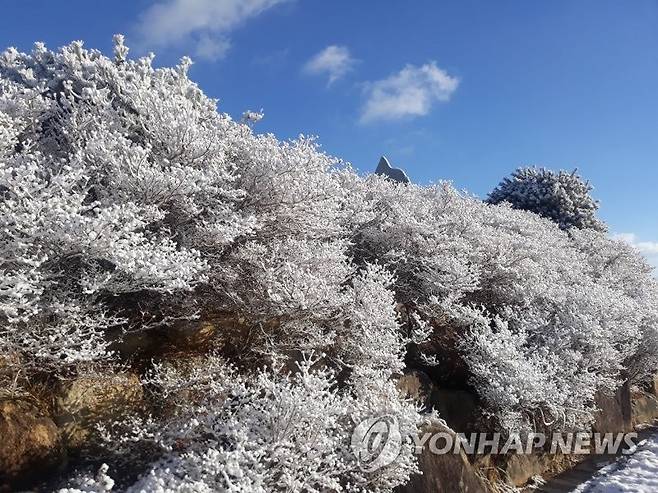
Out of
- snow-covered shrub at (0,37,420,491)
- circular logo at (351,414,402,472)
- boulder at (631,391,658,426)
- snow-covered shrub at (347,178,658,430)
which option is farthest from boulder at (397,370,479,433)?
boulder at (631,391,658,426)

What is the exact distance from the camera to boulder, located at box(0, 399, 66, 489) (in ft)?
14.4

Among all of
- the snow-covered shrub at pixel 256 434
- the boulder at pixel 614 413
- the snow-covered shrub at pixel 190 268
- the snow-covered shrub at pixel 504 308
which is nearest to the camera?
the snow-covered shrub at pixel 256 434

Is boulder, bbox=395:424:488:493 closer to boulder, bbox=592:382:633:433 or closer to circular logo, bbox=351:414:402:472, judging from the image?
circular logo, bbox=351:414:402:472

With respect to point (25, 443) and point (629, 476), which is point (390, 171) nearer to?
point (629, 476)

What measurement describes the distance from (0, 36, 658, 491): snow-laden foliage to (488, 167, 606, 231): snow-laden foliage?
1239cm

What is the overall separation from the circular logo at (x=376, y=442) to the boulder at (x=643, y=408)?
9.74 m

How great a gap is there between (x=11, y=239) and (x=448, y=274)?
6.68 m

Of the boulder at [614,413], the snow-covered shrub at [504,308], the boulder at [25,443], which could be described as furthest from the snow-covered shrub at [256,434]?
the boulder at [614,413]

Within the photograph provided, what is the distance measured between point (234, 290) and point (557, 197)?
1965cm

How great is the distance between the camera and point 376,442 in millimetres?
5039

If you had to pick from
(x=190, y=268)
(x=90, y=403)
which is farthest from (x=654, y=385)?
(x=90, y=403)

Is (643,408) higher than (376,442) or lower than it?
higher

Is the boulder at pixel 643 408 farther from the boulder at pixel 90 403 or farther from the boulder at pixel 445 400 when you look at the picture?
the boulder at pixel 90 403

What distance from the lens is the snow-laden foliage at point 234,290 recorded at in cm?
429
